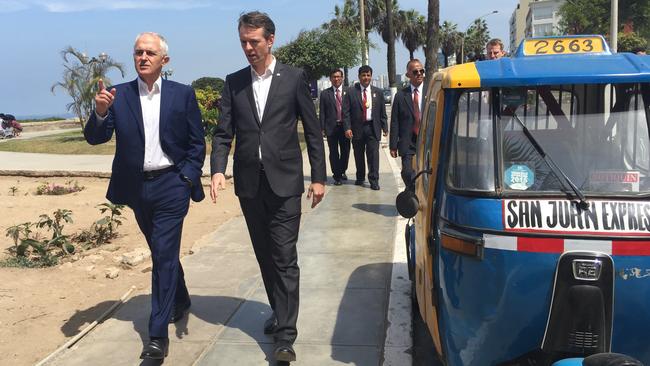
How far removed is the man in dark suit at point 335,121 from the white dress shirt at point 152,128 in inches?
255

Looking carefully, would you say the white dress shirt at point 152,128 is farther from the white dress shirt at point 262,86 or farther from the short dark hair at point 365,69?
the short dark hair at point 365,69

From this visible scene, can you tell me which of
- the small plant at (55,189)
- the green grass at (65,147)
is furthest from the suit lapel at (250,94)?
the green grass at (65,147)

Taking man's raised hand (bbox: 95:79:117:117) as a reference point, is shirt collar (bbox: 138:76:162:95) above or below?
above

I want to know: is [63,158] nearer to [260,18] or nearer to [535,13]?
[260,18]

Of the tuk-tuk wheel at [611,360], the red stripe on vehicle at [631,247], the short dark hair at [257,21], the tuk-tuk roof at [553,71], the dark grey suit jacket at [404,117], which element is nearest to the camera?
the tuk-tuk wheel at [611,360]

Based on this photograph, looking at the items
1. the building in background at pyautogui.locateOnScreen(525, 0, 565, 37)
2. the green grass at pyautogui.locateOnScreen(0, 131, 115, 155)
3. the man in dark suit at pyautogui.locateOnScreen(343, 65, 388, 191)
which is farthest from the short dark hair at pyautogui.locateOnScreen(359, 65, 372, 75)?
the building in background at pyautogui.locateOnScreen(525, 0, 565, 37)

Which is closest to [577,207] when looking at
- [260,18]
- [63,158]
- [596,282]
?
[596,282]

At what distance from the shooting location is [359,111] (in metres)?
9.80

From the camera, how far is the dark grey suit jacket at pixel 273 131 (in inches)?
145

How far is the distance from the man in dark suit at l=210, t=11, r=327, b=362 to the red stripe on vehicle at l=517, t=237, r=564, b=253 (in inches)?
62.9

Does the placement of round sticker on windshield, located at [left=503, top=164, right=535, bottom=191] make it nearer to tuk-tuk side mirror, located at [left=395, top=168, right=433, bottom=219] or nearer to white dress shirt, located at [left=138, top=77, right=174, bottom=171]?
tuk-tuk side mirror, located at [left=395, top=168, right=433, bottom=219]

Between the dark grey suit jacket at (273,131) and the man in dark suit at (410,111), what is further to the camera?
the man in dark suit at (410,111)

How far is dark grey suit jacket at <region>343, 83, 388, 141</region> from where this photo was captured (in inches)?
383

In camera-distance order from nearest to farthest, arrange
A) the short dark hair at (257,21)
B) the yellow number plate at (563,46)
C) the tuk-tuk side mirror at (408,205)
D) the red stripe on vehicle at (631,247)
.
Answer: the red stripe on vehicle at (631,247)
the tuk-tuk side mirror at (408,205)
the yellow number plate at (563,46)
the short dark hair at (257,21)
